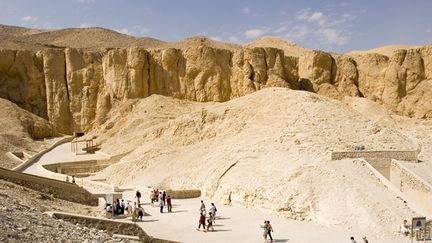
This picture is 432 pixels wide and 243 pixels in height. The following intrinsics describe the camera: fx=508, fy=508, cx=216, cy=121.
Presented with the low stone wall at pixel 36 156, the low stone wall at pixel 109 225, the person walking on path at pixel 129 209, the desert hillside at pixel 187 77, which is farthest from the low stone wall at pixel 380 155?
the desert hillside at pixel 187 77

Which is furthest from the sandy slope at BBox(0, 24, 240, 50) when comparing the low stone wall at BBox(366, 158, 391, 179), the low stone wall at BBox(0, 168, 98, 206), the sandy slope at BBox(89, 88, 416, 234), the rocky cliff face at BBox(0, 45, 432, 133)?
the low stone wall at BBox(0, 168, 98, 206)

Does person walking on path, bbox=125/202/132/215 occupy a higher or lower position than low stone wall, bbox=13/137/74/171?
lower

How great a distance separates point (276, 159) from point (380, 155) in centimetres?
412

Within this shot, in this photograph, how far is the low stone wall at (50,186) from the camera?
15.3 meters

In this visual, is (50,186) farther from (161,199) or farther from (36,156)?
(36,156)

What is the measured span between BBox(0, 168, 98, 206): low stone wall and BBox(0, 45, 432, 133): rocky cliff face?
97.0 feet

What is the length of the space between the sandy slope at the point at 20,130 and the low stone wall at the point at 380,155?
83.9 feet

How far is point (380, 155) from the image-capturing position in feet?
66.1

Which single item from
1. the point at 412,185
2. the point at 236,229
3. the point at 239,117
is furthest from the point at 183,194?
the point at 412,185

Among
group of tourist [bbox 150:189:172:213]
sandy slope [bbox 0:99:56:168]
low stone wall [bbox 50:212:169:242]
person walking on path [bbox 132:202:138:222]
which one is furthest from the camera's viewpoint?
sandy slope [bbox 0:99:56:168]

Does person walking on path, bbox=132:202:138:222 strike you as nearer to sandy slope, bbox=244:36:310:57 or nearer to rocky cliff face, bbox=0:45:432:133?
rocky cliff face, bbox=0:45:432:133

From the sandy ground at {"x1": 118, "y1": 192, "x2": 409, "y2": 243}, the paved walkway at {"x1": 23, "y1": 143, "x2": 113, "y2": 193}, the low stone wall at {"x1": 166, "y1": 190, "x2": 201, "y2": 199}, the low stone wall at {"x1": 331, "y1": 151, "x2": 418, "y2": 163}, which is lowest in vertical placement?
the sandy ground at {"x1": 118, "y1": 192, "x2": 409, "y2": 243}

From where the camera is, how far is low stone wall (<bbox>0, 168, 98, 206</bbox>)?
50.2 feet

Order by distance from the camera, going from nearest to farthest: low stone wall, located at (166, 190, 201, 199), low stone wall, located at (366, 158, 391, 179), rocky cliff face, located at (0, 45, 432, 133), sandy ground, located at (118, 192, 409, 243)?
sandy ground, located at (118, 192, 409, 243) < low stone wall, located at (366, 158, 391, 179) < low stone wall, located at (166, 190, 201, 199) < rocky cliff face, located at (0, 45, 432, 133)
